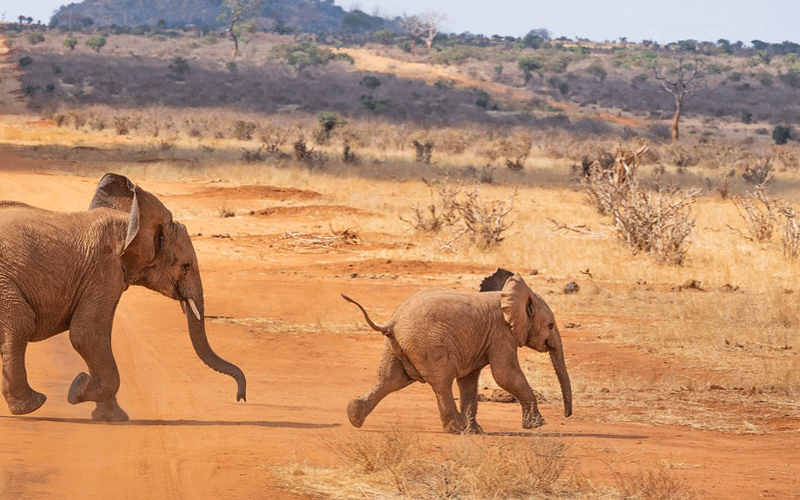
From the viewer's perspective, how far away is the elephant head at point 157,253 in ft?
25.8

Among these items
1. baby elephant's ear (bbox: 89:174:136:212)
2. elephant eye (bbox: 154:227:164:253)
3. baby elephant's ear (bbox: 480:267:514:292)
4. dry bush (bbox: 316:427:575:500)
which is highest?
baby elephant's ear (bbox: 89:174:136:212)

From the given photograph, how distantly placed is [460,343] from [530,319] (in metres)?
0.68

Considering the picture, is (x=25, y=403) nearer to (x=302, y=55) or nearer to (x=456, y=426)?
(x=456, y=426)

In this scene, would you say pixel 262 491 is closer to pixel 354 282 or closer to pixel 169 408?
pixel 169 408

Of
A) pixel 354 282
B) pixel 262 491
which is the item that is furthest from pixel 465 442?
pixel 354 282

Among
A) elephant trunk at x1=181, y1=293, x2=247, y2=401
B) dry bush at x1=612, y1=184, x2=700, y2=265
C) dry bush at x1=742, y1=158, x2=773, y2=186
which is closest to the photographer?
elephant trunk at x1=181, y1=293, x2=247, y2=401

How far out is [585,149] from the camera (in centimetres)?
4138

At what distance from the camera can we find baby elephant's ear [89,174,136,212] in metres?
8.33

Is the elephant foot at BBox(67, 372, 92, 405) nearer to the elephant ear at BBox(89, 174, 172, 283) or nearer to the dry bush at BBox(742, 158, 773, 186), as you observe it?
the elephant ear at BBox(89, 174, 172, 283)

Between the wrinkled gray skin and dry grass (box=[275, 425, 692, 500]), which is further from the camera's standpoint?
the wrinkled gray skin

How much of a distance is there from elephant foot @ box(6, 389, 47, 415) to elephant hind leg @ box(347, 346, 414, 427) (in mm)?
1987

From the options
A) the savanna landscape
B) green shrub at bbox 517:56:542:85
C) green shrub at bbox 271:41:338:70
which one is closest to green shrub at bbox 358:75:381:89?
green shrub at bbox 271:41:338:70

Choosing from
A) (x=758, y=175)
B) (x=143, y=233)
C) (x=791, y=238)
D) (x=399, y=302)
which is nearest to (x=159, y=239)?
(x=143, y=233)

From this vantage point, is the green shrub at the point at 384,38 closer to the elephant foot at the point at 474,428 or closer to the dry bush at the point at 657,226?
the dry bush at the point at 657,226
